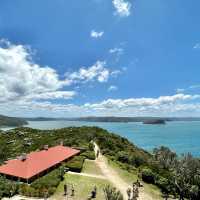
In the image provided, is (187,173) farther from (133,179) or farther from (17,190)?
(17,190)

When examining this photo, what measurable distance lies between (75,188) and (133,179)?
11895 mm

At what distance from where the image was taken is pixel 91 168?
4625cm

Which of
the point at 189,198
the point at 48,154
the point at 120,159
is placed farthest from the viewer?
the point at 120,159

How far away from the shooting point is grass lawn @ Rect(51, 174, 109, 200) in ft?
107

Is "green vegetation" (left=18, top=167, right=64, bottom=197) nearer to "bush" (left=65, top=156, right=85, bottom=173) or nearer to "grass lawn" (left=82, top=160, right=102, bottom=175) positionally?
"bush" (left=65, top=156, right=85, bottom=173)

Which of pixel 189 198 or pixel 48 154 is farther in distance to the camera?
pixel 48 154

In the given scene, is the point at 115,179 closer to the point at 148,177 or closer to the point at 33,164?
the point at 148,177

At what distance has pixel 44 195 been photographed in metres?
31.2

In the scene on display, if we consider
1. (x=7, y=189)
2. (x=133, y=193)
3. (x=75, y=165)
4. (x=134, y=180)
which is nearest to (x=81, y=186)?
(x=133, y=193)

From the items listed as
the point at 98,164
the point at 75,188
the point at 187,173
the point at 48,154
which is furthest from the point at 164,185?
the point at 48,154

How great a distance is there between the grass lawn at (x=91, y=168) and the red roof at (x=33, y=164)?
12.1 ft

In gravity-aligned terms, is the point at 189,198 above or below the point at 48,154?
below

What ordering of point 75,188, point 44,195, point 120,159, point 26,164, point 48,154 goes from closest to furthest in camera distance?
1. point 44,195
2. point 75,188
3. point 26,164
4. point 48,154
5. point 120,159

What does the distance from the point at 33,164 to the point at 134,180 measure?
1617cm
